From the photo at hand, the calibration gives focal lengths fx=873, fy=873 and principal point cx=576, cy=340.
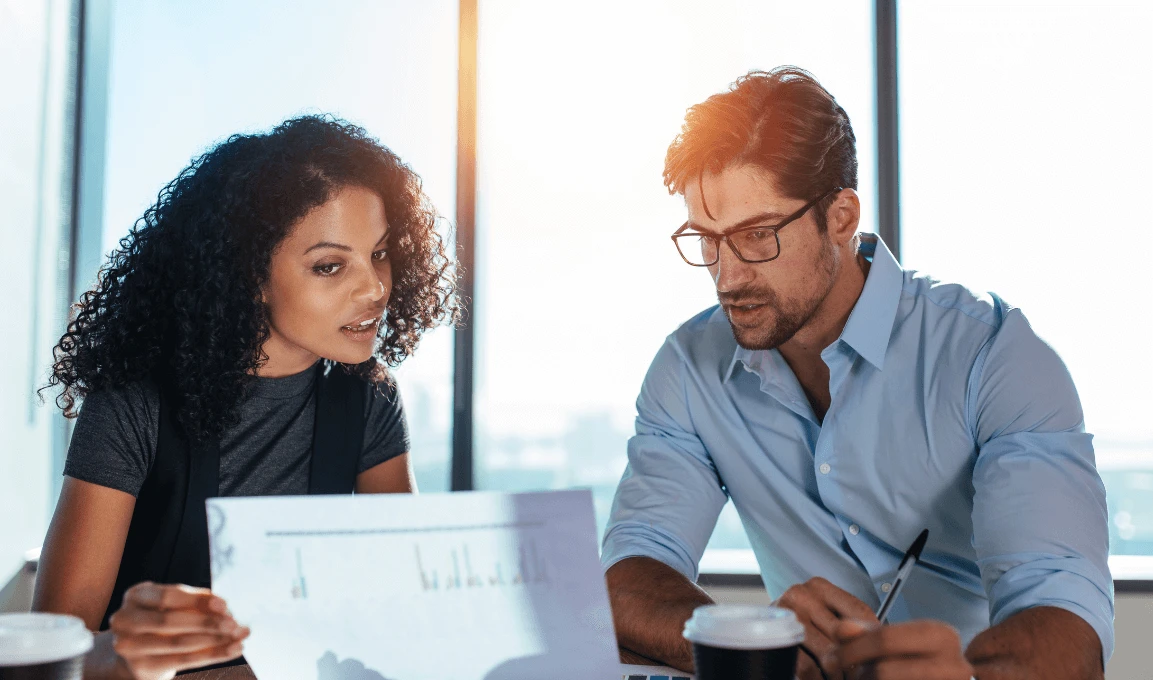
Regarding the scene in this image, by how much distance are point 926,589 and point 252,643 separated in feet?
3.42

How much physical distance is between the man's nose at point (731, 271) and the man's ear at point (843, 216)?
0.59ft

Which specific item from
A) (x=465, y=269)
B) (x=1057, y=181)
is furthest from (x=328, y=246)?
(x=1057, y=181)

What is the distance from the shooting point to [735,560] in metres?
2.61

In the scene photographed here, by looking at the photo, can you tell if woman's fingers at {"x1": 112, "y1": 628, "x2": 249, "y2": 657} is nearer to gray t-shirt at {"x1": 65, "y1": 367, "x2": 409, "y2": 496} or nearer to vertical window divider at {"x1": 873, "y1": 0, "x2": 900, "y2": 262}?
gray t-shirt at {"x1": 65, "y1": 367, "x2": 409, "y2": 496}

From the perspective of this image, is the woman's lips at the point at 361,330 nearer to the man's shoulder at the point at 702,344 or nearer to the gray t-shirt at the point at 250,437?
the gray t-shirt at the point at 250,437

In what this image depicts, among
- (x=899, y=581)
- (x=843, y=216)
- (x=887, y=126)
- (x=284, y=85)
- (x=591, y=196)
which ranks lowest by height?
(x=899, y=581)

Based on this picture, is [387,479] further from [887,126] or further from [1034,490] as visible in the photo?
[887,126]

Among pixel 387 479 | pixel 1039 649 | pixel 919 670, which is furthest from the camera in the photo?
pixel 387 479

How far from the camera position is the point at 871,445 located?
4.41 ft

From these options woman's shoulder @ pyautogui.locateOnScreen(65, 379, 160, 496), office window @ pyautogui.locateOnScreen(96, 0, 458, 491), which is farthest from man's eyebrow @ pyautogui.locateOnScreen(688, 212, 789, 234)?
office window @ pyautogui.locateOnScreen(96, 0, 458, 491)

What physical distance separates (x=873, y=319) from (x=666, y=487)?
16.6 inches

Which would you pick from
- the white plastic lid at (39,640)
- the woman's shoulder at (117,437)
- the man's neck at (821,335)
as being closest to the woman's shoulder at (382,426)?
the woman's shoulder at (117,437)

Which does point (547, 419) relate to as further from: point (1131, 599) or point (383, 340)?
point (1131, 599)

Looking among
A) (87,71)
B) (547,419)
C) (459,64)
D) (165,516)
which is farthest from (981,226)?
(87,71)
